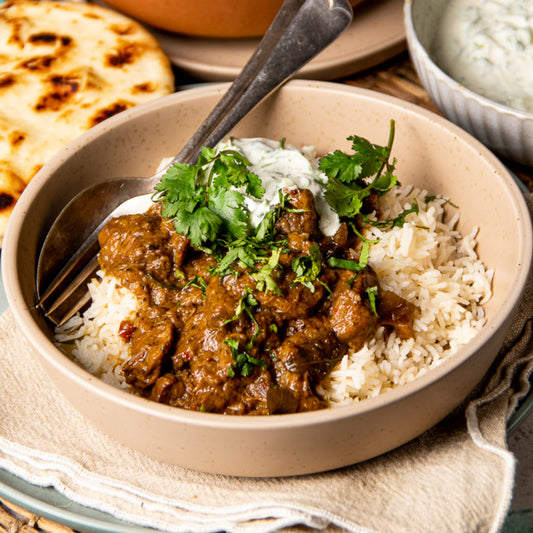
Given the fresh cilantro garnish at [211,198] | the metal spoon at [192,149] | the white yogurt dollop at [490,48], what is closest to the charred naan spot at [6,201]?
the metal spoon at [192,149]

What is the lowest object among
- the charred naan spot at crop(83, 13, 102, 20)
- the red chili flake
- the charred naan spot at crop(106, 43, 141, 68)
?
the red chili flake

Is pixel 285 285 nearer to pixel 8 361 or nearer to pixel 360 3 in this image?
pixel 8 361

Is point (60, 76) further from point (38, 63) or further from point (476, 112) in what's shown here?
point (476, 112)

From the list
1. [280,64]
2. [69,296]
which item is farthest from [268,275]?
[280,64]

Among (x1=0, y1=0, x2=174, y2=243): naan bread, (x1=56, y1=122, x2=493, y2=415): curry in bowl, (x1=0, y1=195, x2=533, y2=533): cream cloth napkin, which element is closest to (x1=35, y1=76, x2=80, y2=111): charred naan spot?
(x1=0, y1=0, x2=174, y2=243): naan bread

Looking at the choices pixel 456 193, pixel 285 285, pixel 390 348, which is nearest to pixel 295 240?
pixel 285 285

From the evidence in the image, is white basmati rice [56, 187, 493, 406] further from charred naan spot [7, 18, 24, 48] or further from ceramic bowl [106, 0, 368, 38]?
charred naan spot [7, 18, 24, 48]

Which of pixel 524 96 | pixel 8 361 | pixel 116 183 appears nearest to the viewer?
pixel 8 361
